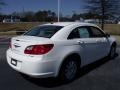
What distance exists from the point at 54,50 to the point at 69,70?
90 centimetres

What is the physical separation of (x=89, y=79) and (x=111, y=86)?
835mm

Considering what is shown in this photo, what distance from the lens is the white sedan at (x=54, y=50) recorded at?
20.0 feet

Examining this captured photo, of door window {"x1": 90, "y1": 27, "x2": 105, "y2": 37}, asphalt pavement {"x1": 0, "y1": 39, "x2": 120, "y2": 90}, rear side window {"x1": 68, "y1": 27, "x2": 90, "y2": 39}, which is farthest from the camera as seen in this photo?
door window {"x1": 90, "y1": 27, "x2": 105, "y2": 37}

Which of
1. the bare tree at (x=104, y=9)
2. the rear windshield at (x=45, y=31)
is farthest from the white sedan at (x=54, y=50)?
the bare tree at (x=104, y=9)

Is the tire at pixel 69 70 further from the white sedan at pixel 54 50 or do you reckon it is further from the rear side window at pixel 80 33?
the rear side window at pixel 80 33

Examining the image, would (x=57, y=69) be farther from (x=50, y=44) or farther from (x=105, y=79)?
(x=105, y=79)

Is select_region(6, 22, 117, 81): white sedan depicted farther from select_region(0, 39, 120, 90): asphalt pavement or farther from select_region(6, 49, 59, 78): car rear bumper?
select_region(0, 39, 120, 90): asphalt pavement

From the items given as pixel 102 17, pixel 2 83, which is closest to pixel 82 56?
pixel 2 83

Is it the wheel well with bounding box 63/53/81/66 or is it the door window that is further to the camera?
the door window

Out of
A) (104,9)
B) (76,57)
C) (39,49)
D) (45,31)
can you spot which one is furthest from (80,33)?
(104,9)

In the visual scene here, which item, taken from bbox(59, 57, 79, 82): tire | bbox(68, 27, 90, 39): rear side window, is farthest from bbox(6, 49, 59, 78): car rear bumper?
bbox(68, 27, 90, 39): rear side window

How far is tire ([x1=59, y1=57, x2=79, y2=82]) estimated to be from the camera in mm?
6598

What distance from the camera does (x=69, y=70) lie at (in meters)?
6.82

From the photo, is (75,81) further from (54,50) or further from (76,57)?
(54,50)
